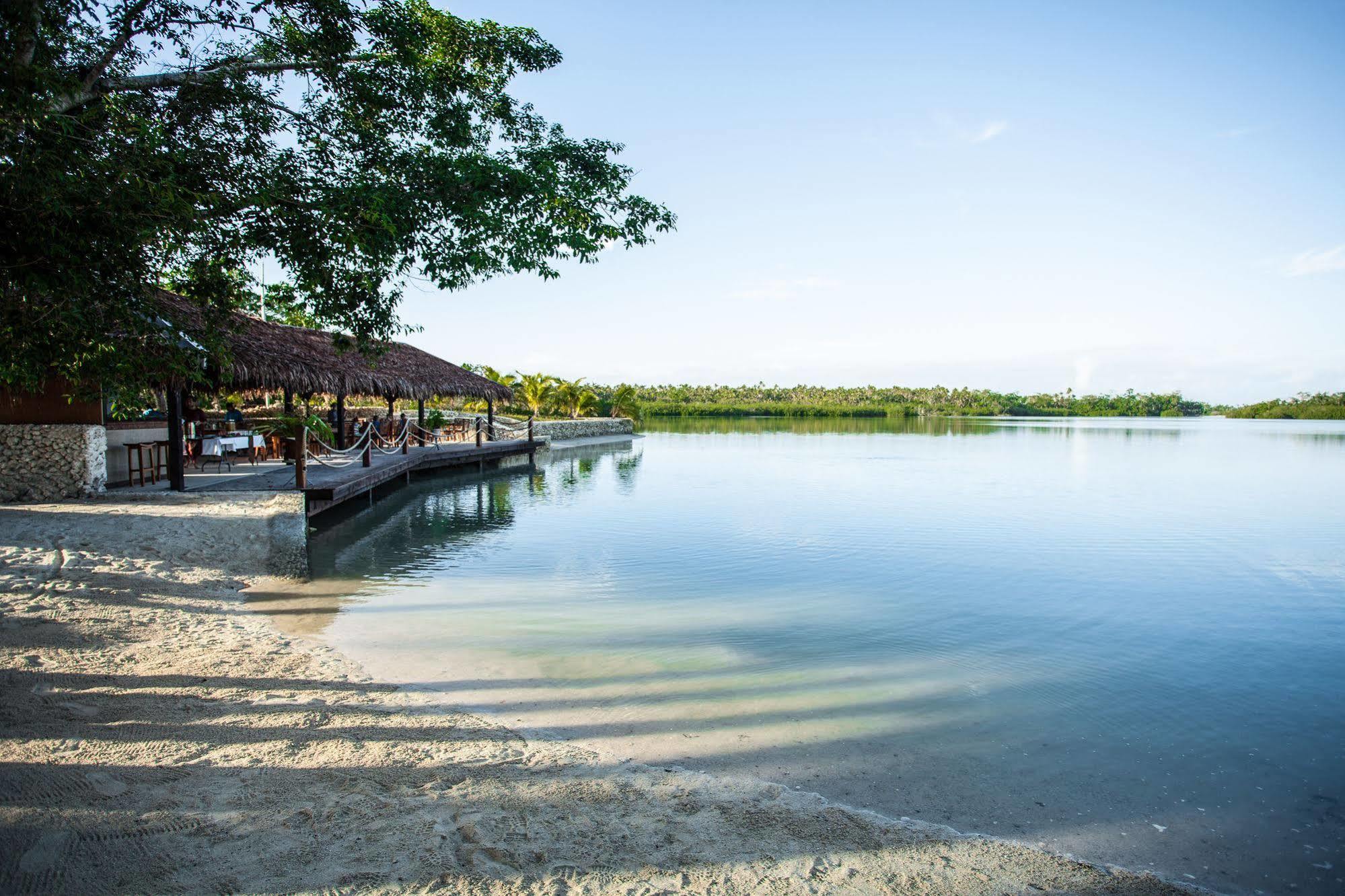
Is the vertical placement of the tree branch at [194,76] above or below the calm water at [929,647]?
above

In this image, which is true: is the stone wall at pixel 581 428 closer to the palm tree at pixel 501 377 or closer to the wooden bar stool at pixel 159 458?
the palm tree at pixel 501 377

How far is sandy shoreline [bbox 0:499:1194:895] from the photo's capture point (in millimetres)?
2717

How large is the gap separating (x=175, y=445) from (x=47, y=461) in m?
1.24

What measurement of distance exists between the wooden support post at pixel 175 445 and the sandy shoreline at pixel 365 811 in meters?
5.07

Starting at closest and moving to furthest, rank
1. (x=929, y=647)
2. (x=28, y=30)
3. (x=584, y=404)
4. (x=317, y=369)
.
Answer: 1. (x=28, y=30)
2. (x=929, y=647)
3. (x=317, y=369)
4. (x=584, y=404)

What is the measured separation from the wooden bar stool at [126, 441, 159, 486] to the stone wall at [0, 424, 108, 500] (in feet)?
3.36

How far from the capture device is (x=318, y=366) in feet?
47.4

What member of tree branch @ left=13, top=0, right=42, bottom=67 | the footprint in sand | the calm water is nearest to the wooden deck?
the calm water

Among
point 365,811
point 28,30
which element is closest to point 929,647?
point 365,811

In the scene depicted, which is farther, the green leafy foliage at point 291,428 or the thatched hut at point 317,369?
the green leafy foliage at point 291,428

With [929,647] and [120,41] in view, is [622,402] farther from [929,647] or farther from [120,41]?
[929,647]

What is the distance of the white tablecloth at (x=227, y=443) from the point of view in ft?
40.3

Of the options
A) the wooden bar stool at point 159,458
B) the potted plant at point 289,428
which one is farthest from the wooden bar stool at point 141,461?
the potted plant at point 289,428

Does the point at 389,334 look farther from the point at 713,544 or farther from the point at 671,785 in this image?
the point at 671,785
